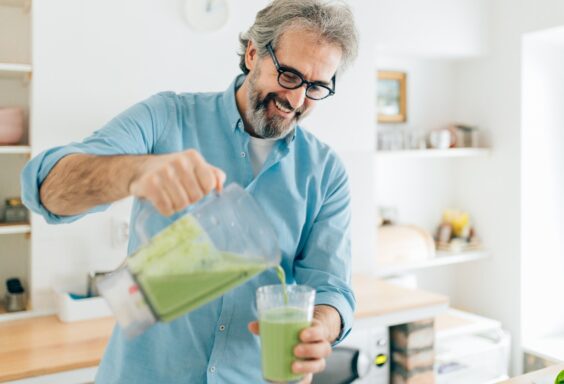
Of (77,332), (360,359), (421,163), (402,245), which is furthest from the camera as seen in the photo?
(421,163)

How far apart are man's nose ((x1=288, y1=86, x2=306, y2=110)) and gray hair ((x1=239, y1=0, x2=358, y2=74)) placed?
0.12 m

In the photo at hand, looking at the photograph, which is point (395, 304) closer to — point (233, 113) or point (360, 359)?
point (360, 359)

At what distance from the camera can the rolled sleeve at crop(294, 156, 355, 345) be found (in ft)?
4.41

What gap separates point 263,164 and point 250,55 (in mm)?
282

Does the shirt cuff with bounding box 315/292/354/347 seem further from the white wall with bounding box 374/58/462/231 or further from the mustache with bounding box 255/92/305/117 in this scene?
the white wall with bounding box 374/58/462/231

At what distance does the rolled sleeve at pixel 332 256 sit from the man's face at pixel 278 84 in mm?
223

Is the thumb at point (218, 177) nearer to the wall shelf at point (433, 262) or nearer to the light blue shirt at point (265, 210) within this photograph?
the light blue shirt at point (265, 210)

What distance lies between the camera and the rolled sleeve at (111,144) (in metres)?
1.05

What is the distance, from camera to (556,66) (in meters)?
3.51

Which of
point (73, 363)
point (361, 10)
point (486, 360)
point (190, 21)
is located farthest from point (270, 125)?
point (486, 360)

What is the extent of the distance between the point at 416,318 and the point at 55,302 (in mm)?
1501

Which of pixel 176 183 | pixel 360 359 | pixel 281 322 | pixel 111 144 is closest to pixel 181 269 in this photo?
pixel 176 183

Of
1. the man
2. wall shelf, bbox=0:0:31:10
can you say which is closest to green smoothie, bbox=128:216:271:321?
the man

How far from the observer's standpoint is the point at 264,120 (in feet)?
4.56
